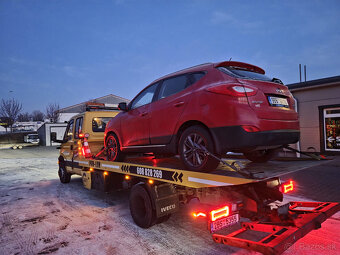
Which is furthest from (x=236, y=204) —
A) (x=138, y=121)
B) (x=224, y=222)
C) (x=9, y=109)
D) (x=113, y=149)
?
(x=9, y=109)

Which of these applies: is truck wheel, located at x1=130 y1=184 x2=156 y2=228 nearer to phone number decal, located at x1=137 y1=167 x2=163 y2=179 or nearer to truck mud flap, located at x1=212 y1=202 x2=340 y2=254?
phone number decal, located at x1=137 y1=167 x2=163 y2=179

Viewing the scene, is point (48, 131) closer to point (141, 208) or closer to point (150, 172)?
point (141, 208)

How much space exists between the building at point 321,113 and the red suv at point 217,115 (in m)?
8.01

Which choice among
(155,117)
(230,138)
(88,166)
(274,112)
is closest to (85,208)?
(88,166)

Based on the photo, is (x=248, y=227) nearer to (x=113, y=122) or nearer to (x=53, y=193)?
(x=113, y=122)

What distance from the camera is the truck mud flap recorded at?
247 cm

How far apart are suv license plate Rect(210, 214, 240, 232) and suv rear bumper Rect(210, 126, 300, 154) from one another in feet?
2.57

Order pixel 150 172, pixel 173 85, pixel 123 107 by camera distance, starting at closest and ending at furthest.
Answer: pixel 150 172, pixel 173 85, pixel 123 107

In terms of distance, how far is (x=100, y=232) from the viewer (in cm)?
416

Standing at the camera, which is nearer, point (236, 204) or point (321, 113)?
point (236, 204)

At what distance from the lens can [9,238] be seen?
405 cm

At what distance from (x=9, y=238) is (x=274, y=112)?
4.47 m

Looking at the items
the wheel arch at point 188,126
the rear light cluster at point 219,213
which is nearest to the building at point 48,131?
the wheel arch at point 188,126

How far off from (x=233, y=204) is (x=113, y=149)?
9.94 ft
